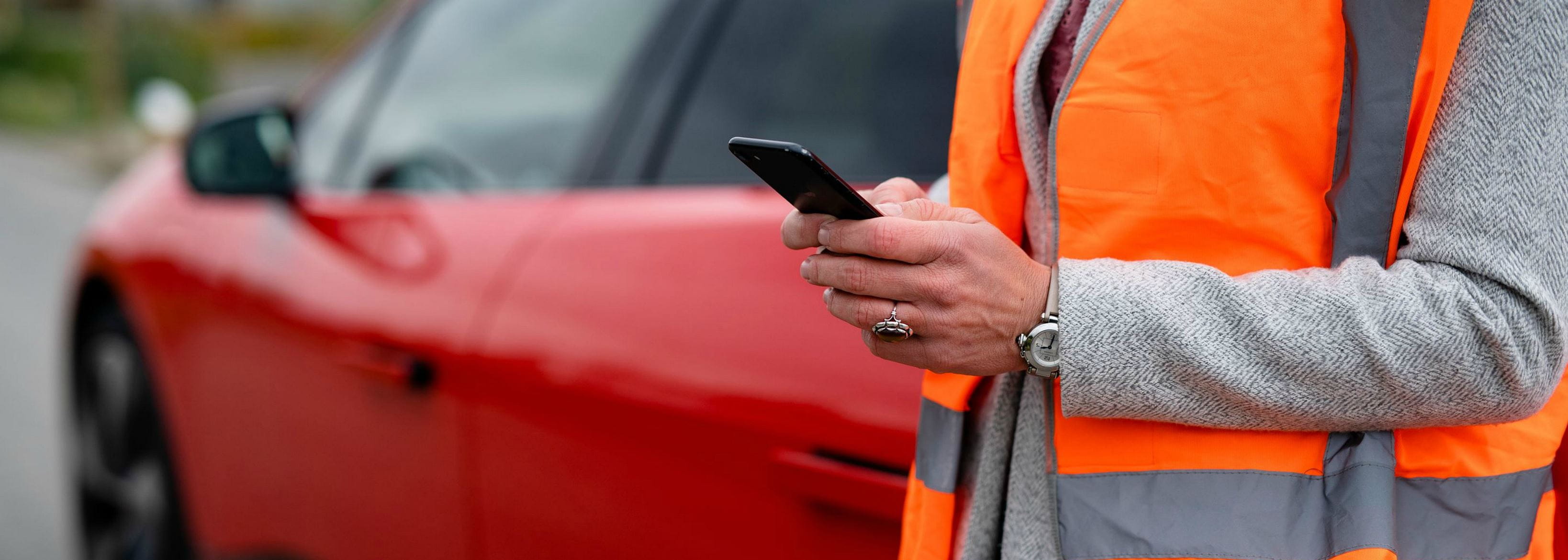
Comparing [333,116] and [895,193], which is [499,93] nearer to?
[333,116]

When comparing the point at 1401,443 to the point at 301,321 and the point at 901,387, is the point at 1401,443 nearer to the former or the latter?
the point at 901,387

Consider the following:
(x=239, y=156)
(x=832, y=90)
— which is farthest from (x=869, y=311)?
(x=239, y=156)

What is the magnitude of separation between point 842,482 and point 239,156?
1792 millimetres

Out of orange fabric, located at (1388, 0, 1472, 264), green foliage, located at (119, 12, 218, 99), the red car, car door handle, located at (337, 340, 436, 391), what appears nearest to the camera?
orange fabric, located at (1388, 0, 1472, 264)

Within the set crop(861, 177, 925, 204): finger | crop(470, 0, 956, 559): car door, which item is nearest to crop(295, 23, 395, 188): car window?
crop(470, 0, 956, 559): car door

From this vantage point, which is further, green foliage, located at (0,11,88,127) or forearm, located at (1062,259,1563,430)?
green foliage, located at (0,11,88,127)

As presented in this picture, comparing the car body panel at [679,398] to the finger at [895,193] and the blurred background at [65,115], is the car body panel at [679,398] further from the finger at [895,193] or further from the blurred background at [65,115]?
the blurred background at [65,115]

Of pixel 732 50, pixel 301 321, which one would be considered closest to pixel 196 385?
pixel 301 321

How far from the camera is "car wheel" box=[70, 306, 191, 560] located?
2.99m

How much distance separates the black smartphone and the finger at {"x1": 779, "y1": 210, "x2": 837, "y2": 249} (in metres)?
0.01

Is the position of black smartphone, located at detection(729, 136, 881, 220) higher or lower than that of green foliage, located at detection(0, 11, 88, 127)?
lower

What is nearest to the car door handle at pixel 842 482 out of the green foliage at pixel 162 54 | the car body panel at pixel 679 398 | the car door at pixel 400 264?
the car body panel at pixel 679 398

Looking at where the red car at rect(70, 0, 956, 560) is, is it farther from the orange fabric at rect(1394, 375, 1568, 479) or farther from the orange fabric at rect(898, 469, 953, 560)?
the orange fabric at rect(1394, 375, 1568, 479)

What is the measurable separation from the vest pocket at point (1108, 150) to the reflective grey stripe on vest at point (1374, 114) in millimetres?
130
